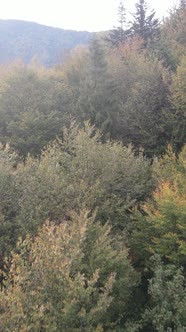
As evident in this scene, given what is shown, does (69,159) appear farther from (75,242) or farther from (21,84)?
(21,84)

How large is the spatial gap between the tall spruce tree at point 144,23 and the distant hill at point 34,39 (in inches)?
3311

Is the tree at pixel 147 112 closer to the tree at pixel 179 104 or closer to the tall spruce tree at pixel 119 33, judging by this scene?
the tree at pixel 179 104

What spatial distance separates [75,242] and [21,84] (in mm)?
28065

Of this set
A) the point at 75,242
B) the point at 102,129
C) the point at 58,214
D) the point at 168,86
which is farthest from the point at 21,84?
the point at 75,242

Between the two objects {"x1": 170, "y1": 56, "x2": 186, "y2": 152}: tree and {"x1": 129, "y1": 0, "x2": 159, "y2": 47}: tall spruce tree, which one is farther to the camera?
{"x1": 129, "y1": 0, "x2": 159, "y2": 47}: tall spruce tree

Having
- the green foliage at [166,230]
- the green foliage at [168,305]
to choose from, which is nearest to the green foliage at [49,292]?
the green foliage at [168,305]

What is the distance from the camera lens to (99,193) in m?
19.7

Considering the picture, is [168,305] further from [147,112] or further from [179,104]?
[147,112]

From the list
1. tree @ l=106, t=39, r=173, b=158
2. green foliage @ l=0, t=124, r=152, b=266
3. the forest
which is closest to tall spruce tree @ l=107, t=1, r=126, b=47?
the forest

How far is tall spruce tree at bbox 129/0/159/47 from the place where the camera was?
48.5 meters

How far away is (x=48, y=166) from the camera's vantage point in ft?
63.0

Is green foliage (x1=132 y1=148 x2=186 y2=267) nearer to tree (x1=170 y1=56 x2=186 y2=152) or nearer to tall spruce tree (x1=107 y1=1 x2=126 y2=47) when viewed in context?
tree (x1=170 y1=56 x2=186 y2=152)

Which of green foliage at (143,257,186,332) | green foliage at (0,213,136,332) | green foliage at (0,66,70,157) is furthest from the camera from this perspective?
green foliage at (0,66,70,157)

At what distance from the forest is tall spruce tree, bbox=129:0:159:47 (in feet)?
0.46
